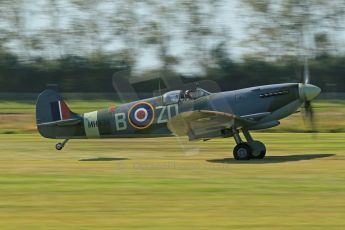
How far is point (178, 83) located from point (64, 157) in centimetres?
388

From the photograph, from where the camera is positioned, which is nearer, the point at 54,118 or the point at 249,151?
the point at 249,151

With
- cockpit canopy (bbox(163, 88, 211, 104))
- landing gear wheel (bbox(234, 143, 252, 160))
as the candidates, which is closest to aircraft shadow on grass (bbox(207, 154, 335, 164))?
landing gear wheel (bbox(234, 143, 252, 160))

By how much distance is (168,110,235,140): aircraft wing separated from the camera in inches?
719

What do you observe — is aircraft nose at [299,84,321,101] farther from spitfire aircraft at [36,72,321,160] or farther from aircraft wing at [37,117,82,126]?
aircraft wing at [37,117,82,126]

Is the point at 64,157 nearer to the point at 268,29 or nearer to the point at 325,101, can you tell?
the point at 325,101

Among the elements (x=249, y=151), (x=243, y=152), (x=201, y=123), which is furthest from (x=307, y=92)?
(x=201, y=123)

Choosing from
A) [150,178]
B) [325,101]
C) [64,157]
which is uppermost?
[150,178]

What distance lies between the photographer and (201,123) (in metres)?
18.7

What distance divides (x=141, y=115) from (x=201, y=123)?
216 centimetres

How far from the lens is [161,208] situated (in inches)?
435

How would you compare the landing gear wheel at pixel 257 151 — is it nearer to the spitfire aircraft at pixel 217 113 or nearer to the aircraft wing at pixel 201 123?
the spitfire aircraft at pixel 217 113

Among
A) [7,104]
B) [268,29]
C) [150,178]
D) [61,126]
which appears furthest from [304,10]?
[150,178]

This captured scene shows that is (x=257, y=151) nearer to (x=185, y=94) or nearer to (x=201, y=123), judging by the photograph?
(x=201, y=123)

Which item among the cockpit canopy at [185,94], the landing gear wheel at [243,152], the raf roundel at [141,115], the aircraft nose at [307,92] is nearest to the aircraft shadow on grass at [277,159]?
the landing gear wheel at [243,152]
